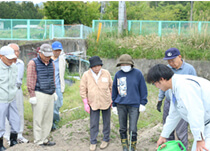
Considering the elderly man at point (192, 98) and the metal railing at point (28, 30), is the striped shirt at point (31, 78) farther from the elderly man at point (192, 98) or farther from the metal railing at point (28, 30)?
the metal railing at point (28, 30)

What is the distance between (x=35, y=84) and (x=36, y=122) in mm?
693

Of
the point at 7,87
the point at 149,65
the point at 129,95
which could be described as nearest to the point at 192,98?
the point at 129,95

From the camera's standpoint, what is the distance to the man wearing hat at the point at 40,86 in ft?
15.8

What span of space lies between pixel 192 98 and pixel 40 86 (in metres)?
3.11

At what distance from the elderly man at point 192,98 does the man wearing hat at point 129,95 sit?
179 centimetres

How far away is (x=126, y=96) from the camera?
466cm

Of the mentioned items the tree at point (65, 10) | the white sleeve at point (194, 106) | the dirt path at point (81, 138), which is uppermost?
the tree at point (65, 10)

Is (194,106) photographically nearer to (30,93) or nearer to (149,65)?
(30,93)

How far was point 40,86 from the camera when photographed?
4906 mm

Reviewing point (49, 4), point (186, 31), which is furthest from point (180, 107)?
point (49, 4)

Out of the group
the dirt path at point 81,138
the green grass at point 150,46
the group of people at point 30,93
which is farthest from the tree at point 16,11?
the group of people at point 30,93

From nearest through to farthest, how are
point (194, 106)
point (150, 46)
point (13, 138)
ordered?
point (194, 106), point (13, 138), point (150, 46)

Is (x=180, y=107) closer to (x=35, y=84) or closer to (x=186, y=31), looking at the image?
(x=35, y=84)

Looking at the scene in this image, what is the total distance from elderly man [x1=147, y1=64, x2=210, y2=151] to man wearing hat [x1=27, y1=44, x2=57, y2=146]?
2.61m
